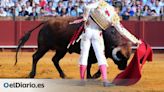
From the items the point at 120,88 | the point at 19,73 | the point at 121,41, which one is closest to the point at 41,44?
the point at 19,73

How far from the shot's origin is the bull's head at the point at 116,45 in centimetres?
991

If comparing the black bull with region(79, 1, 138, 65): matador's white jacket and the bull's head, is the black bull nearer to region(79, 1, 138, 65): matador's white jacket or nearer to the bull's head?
the bull's head

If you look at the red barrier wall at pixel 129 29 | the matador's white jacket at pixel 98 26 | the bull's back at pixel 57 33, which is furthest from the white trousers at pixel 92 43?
the red barrier wall at pixel 129 29

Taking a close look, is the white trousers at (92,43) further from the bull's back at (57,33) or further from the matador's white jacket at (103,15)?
the bull's back at (57,33)

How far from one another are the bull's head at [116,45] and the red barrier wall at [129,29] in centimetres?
788

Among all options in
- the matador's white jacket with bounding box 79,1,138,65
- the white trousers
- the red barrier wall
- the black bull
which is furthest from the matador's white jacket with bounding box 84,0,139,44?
the red barrier wall

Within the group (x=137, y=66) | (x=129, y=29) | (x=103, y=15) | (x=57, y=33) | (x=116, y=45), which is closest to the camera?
(x=103, y=15)

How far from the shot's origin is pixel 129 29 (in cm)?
1794

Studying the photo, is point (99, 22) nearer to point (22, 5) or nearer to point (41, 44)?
point (41, 44)

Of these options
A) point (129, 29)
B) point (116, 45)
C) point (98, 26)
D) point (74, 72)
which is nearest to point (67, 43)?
point (116, 45)

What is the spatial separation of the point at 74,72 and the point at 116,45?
1.97 metres

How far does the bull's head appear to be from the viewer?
991cm

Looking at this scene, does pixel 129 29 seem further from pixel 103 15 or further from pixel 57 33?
pixel 103 15

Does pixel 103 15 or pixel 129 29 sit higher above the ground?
pixel 103 15
